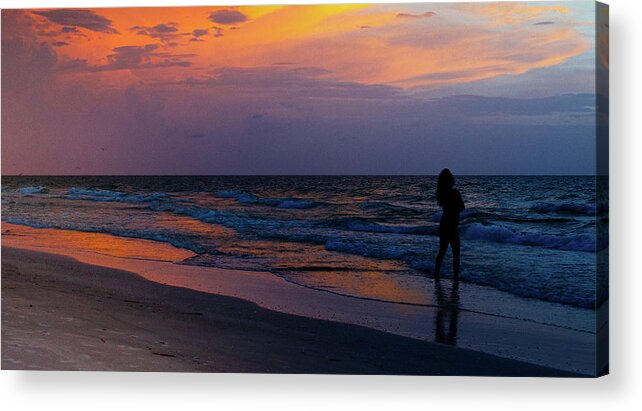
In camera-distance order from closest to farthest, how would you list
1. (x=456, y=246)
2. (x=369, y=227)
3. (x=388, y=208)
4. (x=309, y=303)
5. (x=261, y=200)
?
1. (x=309, y=303)
2. (x=456, y=246)
3. (x=369, y=227)
4. (x=388, y=208)
5. (x=261, y=200)

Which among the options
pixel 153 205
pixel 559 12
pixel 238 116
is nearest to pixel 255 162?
pixel 238 116

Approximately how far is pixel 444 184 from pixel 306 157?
4.65 ft

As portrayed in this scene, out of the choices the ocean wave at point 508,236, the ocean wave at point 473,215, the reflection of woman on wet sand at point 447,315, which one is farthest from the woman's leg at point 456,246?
the ocean wave at point 473,215

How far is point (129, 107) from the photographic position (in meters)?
7.33

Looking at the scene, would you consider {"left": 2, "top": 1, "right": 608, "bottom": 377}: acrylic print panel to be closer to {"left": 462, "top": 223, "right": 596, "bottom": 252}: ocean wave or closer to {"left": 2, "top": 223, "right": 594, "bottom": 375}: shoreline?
{"left": 2, "top": 223, "right": 594, "bottom": 375}: shoreline

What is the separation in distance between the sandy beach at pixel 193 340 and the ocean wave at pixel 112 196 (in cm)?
119

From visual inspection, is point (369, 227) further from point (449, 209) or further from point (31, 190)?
point (31, 190)

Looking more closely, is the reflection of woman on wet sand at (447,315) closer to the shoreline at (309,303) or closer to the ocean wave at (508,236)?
the shoreline at (309,303)

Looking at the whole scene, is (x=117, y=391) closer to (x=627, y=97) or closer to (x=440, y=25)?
(x=440, y=25)

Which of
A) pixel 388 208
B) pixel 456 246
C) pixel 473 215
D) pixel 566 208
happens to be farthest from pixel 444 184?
pixel 388 208

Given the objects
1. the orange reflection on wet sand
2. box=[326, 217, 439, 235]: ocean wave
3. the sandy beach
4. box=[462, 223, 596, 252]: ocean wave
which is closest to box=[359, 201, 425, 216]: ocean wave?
box=[326, 217, 439, 235]: ocean wave

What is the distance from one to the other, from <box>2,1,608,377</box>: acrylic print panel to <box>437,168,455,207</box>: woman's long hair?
0.05 ft

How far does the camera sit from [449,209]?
7234 mm

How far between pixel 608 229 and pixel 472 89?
1.69 m
